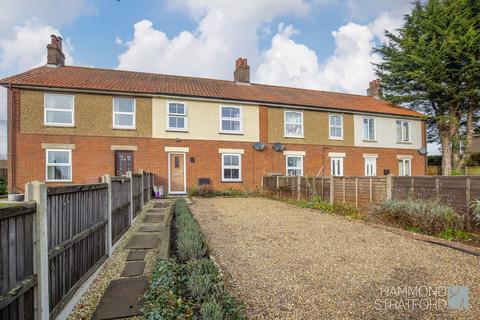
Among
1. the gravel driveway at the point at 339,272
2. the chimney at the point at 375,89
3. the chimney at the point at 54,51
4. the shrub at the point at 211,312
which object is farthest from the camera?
the chimney at the point at 375,89

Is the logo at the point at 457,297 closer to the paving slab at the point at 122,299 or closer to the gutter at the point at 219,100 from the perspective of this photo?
the paving slab at the point at 122,299

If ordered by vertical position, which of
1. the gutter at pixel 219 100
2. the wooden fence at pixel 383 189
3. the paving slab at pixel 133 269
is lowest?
the paving slab at pixel 133 269

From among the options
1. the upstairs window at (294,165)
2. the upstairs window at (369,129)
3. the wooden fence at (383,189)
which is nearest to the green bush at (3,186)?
the wooden fence at (383,189)

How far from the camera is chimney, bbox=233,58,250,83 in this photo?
19.3 metres

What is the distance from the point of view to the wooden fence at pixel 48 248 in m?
1.88

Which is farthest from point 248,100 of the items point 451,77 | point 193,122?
point 451,77

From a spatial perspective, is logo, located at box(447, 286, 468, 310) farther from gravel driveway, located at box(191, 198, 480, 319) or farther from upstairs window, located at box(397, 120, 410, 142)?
upstairs window, located at box(397, 120, 410, 142)

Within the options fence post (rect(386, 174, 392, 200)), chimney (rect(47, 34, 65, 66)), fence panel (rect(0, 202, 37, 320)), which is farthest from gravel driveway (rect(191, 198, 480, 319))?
chimney (rect(47, 34, 65, 66))

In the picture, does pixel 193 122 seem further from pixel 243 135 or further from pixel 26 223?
pixel 26 223

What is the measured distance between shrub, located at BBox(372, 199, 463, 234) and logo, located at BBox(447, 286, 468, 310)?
2993 mm

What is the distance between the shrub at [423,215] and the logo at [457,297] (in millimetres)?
2993

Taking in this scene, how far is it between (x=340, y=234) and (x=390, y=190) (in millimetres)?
2718

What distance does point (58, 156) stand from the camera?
1310 cm

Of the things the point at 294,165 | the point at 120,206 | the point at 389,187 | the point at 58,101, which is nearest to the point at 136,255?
Answer: the point at 120,206
